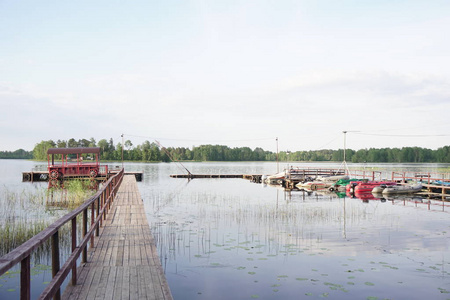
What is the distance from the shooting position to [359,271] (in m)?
10.4

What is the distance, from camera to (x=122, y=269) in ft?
23.3

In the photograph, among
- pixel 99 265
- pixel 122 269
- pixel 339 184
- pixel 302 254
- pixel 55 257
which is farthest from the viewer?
pixel 339 184

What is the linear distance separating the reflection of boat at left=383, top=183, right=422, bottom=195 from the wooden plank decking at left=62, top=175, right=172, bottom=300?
27877 mm

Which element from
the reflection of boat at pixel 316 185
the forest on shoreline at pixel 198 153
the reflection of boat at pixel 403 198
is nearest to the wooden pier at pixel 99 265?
the reflection of boat at pixel 403 198

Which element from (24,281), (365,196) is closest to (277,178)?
(365,196)

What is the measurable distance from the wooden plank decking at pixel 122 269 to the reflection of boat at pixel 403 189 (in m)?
27.9

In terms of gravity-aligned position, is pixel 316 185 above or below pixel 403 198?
above

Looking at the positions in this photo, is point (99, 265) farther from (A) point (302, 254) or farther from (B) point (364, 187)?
(B) point (364, 187)

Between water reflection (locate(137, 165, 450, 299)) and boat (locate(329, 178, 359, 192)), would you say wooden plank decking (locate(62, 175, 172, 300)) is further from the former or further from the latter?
boat (locate(329, 178, 359, 192))

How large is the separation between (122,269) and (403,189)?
107 ft

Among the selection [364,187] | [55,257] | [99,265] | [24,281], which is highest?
[24,281]

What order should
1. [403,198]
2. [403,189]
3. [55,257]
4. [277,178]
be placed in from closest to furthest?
[55,257] < [403,198] < [403,189] < [277,178]

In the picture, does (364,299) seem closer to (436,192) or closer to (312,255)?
(312,255)

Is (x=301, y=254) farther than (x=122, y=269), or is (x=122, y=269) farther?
(x=301, y=254)
